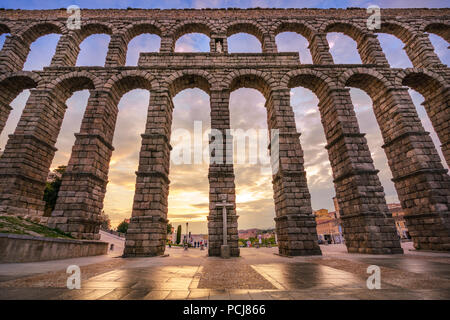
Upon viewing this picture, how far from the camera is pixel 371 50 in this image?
46.4 feet

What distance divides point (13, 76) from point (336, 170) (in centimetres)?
2115

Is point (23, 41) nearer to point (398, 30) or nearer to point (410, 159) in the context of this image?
point (410, 159)

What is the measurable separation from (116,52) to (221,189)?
1222cm

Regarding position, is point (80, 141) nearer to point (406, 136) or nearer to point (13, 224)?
point (13, 224)

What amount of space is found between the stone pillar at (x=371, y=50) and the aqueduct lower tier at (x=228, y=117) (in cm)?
8

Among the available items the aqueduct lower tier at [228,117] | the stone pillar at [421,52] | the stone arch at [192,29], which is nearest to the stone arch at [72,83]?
the aqueduct lower tier at [228,117]

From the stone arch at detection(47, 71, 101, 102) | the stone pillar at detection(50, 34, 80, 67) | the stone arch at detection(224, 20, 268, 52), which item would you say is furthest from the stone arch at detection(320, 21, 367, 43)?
the stone pillar at detection(50, 34, 80, 67)

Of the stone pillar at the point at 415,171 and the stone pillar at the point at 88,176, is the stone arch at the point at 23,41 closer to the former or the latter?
the stone pillar at the point at 88,176

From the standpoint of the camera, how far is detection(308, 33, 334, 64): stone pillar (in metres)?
13.7

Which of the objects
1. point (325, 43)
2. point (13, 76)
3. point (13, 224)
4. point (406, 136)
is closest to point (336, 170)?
point (406, 136)

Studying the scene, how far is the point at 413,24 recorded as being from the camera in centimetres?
1545

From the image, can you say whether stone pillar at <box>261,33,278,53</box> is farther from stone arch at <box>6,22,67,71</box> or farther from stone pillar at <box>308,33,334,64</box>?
stone arch at <box>6,22,67,71</box>

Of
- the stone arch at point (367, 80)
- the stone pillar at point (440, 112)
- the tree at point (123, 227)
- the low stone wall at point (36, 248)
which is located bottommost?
the low stone wall at point (36, 248)

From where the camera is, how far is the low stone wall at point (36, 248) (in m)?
6.12
